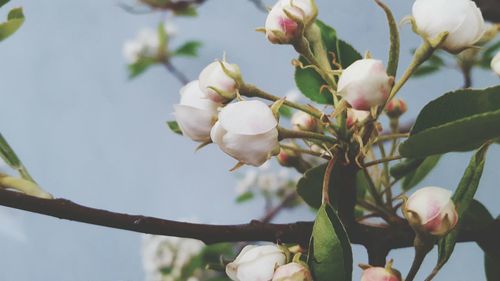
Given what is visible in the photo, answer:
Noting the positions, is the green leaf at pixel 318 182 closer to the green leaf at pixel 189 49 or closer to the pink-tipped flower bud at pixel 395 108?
the pink-tipped flower bud at pixel 395 108

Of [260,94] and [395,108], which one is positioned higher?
[260,94]

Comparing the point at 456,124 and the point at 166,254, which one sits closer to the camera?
the point at 456,124

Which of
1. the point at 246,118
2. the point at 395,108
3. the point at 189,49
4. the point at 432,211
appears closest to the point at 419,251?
the point at 432,211

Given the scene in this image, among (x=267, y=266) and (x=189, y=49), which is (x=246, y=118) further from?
(x=189, y=49)

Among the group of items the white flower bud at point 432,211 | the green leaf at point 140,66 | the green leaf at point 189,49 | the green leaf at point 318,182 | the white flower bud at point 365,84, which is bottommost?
the green leaf at point 140,66

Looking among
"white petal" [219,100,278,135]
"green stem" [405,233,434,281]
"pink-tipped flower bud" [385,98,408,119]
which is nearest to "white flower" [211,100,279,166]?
"white petal" [219,100,278,135]

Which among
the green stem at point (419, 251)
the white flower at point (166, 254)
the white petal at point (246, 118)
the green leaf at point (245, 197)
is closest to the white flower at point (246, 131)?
the white petal at point (246, 118)

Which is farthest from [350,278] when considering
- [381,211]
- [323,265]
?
[381,211]
